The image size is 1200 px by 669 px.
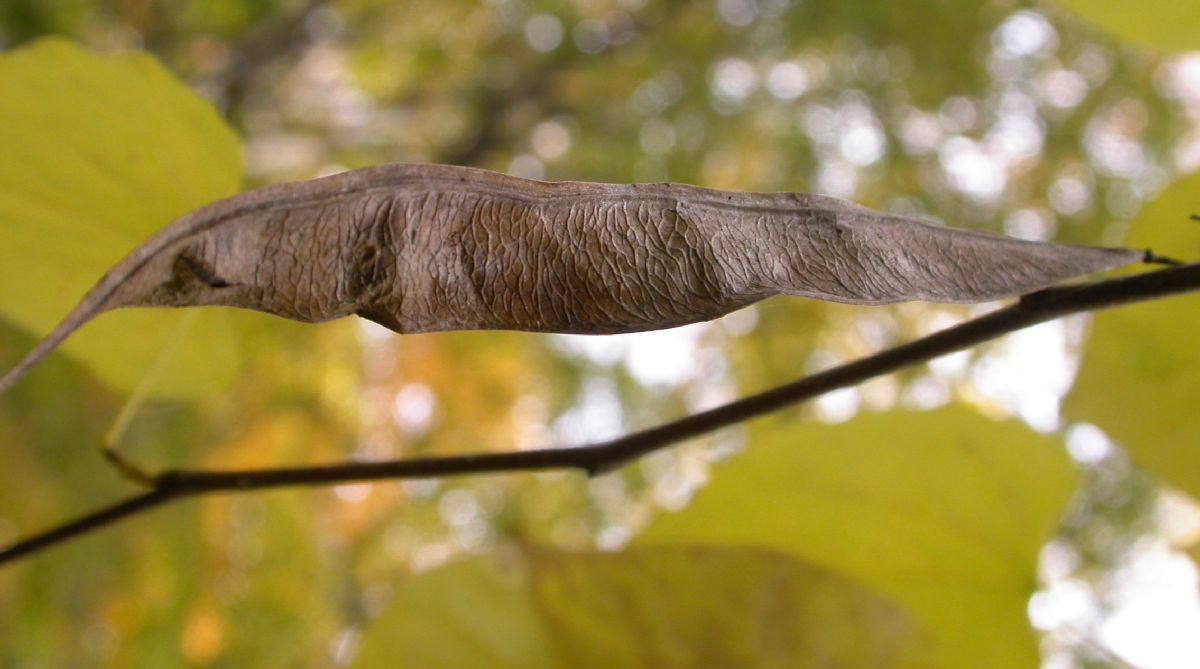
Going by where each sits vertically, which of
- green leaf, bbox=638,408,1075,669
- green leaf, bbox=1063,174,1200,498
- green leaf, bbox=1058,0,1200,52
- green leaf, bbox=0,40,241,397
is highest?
green leaf, bbox=1058,0,1200,52

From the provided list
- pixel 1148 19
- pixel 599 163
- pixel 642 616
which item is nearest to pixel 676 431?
pixel 642 616

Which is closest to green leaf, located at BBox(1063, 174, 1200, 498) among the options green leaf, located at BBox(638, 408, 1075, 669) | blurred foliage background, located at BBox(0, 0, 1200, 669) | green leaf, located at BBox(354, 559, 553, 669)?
green leaf, located at BBox(638, 408, 1075, 669)

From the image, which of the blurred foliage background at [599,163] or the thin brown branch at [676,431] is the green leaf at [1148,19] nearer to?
the thin brown branch at [676,431]

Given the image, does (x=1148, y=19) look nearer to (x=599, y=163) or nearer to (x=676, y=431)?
(x=676, y=431)

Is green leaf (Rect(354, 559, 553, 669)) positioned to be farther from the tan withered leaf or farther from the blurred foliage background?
the blurred foliage background

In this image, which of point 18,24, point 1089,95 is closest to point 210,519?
point 18,24

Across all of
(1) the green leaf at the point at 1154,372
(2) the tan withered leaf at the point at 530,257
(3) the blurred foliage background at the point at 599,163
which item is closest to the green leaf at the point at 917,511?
(1) the green leaf at the point at 1154,372
